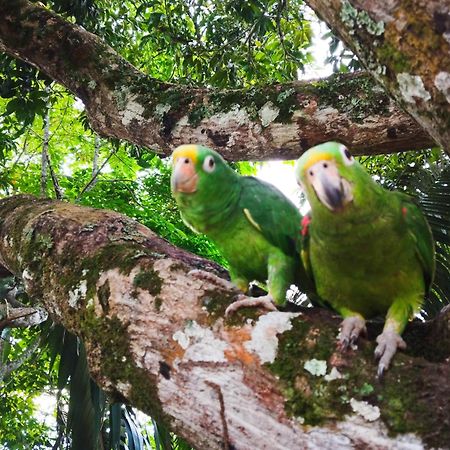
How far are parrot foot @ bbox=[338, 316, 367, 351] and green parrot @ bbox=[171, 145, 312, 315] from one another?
34 cm

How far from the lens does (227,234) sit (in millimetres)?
1930

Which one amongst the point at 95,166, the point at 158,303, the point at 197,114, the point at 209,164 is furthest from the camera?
the point at 95,166

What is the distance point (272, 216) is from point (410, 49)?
31.4 inches

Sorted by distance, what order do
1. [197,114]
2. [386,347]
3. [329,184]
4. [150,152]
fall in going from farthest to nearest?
1. [150,152]
2. [197,114]
3. [329,184]
4. [386,347]

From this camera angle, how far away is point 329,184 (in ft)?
4.79

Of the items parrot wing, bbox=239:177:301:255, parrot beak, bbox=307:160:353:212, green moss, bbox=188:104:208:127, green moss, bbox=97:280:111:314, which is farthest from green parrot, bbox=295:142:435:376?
green moss, bbox=188:104:208:127

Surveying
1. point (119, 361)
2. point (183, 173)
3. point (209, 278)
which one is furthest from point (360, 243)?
point (119, 361)

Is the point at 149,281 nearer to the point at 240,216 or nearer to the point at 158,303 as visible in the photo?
the point at 158,303

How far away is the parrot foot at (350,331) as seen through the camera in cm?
128

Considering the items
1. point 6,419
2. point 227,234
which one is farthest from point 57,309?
point 6,419

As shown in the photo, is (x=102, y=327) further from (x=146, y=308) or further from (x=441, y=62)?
(x=441, y=62)

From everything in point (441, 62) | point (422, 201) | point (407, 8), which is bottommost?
point (441, 62)

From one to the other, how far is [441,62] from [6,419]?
7704mm

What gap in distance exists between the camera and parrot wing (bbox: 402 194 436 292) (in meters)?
1.66
